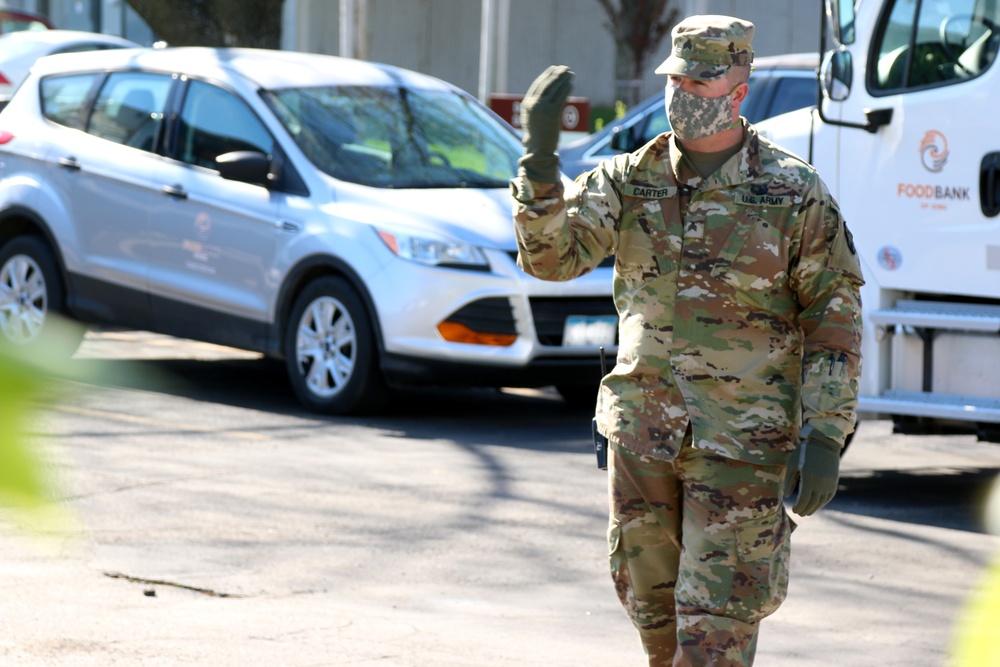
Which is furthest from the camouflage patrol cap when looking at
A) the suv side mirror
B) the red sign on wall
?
the red sign on wall

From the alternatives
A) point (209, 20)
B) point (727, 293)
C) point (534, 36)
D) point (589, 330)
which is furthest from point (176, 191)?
point (534, 36)

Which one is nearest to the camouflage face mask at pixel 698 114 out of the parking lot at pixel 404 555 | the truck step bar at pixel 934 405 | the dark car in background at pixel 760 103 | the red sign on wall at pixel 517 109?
the parking lot at pixel 404 555

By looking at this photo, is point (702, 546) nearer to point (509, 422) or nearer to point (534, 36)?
point (509, 422)

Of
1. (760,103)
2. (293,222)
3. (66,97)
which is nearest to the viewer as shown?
(293,222)

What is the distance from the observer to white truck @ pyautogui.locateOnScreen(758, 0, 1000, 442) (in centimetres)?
652

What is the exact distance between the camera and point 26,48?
14.9 metres

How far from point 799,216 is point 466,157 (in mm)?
5722

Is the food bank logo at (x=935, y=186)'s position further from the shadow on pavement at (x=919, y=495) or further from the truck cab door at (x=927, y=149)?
the shadow on pavement at (x=919, y=495)

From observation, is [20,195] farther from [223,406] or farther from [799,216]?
[799,216]

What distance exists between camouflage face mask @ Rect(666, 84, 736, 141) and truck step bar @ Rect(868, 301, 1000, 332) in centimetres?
336

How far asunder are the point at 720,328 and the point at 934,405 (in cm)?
331

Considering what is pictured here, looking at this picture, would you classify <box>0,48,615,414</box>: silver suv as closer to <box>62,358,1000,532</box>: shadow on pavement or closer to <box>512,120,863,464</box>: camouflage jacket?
<box>62,358,1000,532</box>: shadow on pavement

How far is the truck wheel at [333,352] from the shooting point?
8320mm

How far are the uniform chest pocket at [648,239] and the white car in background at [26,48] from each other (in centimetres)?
1189
